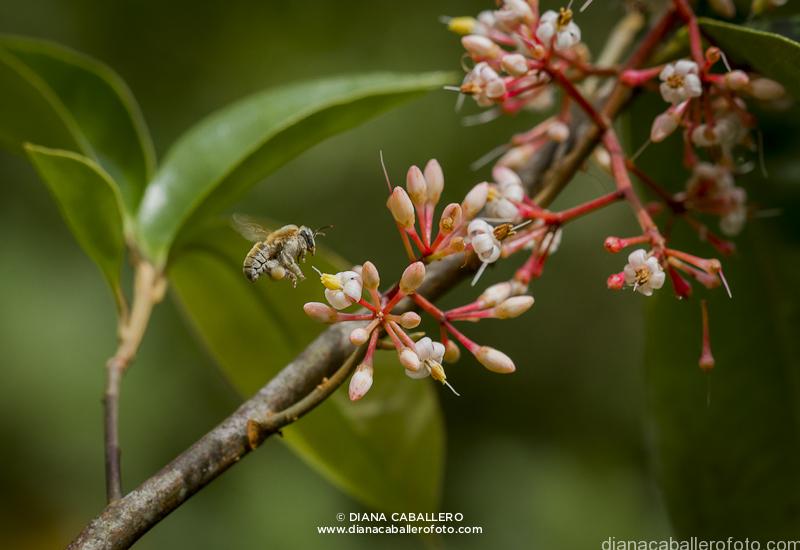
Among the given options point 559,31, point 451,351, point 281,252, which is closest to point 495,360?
point 451,351

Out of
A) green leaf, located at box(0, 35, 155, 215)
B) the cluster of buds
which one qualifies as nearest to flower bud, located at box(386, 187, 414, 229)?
the cluster of buds

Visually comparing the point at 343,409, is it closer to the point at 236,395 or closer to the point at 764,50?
the point at 764,50

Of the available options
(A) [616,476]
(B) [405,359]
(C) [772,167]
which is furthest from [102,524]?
(A) [616,476]

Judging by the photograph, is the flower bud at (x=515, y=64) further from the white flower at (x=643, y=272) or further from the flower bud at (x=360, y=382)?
the flower bud at (x=360, y=382)

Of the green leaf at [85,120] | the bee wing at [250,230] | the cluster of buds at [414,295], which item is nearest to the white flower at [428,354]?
the cluster of buds at [414,295]

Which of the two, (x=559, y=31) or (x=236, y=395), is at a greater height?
(x=236, y=395)

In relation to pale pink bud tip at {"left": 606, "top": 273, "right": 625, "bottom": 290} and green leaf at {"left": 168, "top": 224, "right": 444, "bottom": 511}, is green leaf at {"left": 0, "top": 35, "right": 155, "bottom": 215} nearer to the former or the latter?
green leaf at {"left": 168, "top": 224, "right": 444, "bottom": 511}
